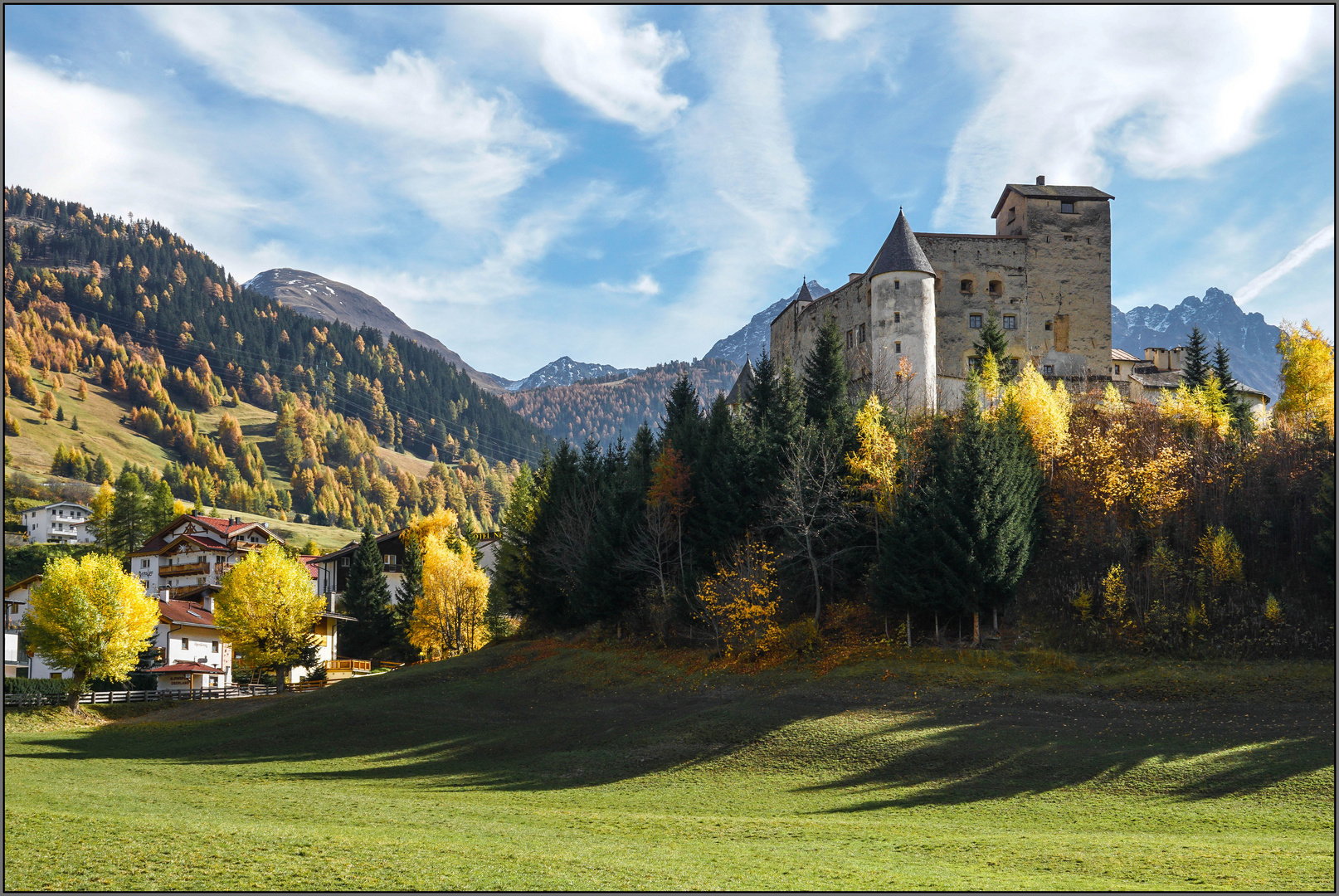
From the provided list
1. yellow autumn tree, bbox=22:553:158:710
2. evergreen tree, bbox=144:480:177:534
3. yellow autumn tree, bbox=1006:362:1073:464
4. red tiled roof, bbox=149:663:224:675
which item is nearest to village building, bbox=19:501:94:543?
evergreen tree, bbox=144:480:177:534

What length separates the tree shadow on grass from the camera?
28219 millimetres

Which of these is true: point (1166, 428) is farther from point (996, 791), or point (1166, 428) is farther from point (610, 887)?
point (610, 887)

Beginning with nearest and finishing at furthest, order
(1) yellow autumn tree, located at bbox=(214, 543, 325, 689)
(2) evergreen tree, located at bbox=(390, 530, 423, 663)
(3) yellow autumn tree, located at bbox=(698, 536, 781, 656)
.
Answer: (3) yellow autumn tree, located at bbox=(698, 536, 781, 656) → (1) yellow autumn tree, located at bbox=(214, 543, 325, 689) → (2) evergreen tree, located at bbox=(390, 530, 423, 663)

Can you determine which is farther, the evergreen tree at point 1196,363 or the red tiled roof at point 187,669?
the evergreen tree at point 1196,363

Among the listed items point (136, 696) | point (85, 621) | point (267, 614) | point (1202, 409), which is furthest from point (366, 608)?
point (1202, 409)

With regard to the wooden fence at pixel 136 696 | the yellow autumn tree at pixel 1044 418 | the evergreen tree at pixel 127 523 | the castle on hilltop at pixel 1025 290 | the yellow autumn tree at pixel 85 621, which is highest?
the castle on hilltop at pixel 1025 290

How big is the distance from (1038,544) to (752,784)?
23912 mm

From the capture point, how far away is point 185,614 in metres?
73.0

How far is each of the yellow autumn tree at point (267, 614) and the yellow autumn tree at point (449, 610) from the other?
12.1m

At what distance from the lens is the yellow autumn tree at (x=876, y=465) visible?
46.8 m

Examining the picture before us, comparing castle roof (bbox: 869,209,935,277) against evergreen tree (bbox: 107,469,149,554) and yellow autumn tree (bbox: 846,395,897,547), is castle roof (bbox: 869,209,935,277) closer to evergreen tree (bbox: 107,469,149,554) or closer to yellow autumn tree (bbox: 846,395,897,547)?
yellow autumn tree (bbox: 846,395,897,547)

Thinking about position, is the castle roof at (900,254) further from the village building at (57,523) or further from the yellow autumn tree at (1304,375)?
the village building at (57,523)

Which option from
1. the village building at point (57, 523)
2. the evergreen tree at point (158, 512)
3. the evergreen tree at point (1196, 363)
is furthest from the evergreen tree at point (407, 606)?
the village building at point (57, 523)

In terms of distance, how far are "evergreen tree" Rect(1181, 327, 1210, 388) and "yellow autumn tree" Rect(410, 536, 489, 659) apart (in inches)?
2211
